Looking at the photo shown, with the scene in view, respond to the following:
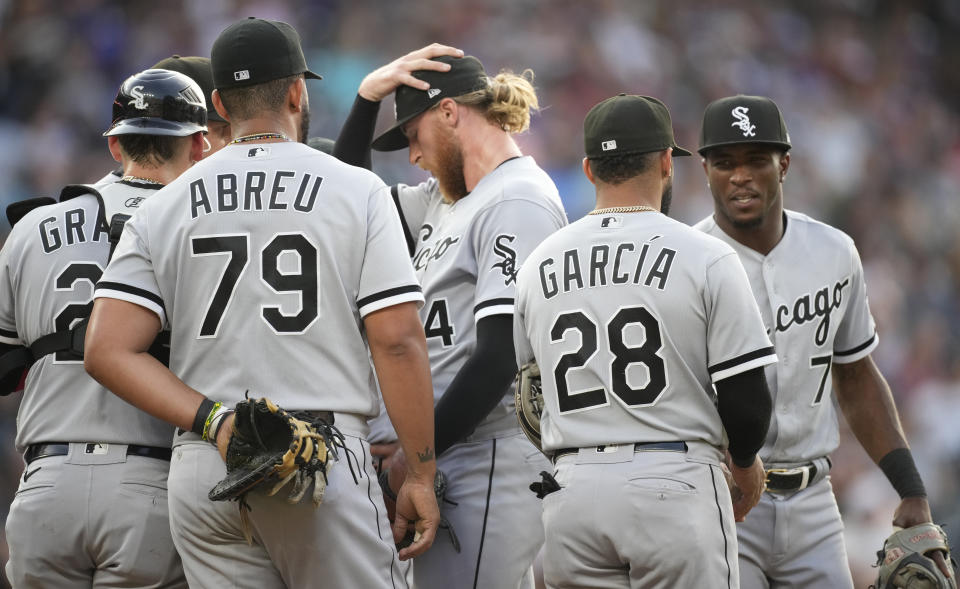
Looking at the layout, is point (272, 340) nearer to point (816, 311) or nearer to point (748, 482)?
point (748, 482)

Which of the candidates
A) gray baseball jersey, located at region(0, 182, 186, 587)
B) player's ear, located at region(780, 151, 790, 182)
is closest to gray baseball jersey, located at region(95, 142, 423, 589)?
gray baseball jersey, located at region(0, 182, 186, 587)

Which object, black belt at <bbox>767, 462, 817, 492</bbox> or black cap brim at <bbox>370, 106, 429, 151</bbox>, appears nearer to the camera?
black belt at <bbox>767, 462, 817, 492</bbox>

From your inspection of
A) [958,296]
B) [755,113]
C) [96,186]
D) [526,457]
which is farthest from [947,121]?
[96,186]

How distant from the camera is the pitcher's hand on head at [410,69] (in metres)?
4.34

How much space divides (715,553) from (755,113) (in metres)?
1.90

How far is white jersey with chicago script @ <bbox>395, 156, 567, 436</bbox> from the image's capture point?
3934 millimetres

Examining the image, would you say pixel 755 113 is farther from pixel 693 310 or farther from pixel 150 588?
pixel 150 588

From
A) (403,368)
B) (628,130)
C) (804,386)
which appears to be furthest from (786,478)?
(403,368)

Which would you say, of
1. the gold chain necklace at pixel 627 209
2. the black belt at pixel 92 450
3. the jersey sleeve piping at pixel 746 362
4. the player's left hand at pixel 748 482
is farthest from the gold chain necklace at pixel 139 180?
the player's left hand at pixel 748 482

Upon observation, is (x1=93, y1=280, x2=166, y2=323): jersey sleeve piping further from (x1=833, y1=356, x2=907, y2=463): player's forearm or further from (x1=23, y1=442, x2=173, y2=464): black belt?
(x1=833, y1=356, x2=907, y2=463): player's forearm

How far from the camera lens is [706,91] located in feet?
40.0

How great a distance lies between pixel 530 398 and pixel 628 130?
0.89 meters

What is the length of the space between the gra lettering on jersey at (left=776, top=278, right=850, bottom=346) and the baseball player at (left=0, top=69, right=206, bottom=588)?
2.21m

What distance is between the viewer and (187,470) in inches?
121
